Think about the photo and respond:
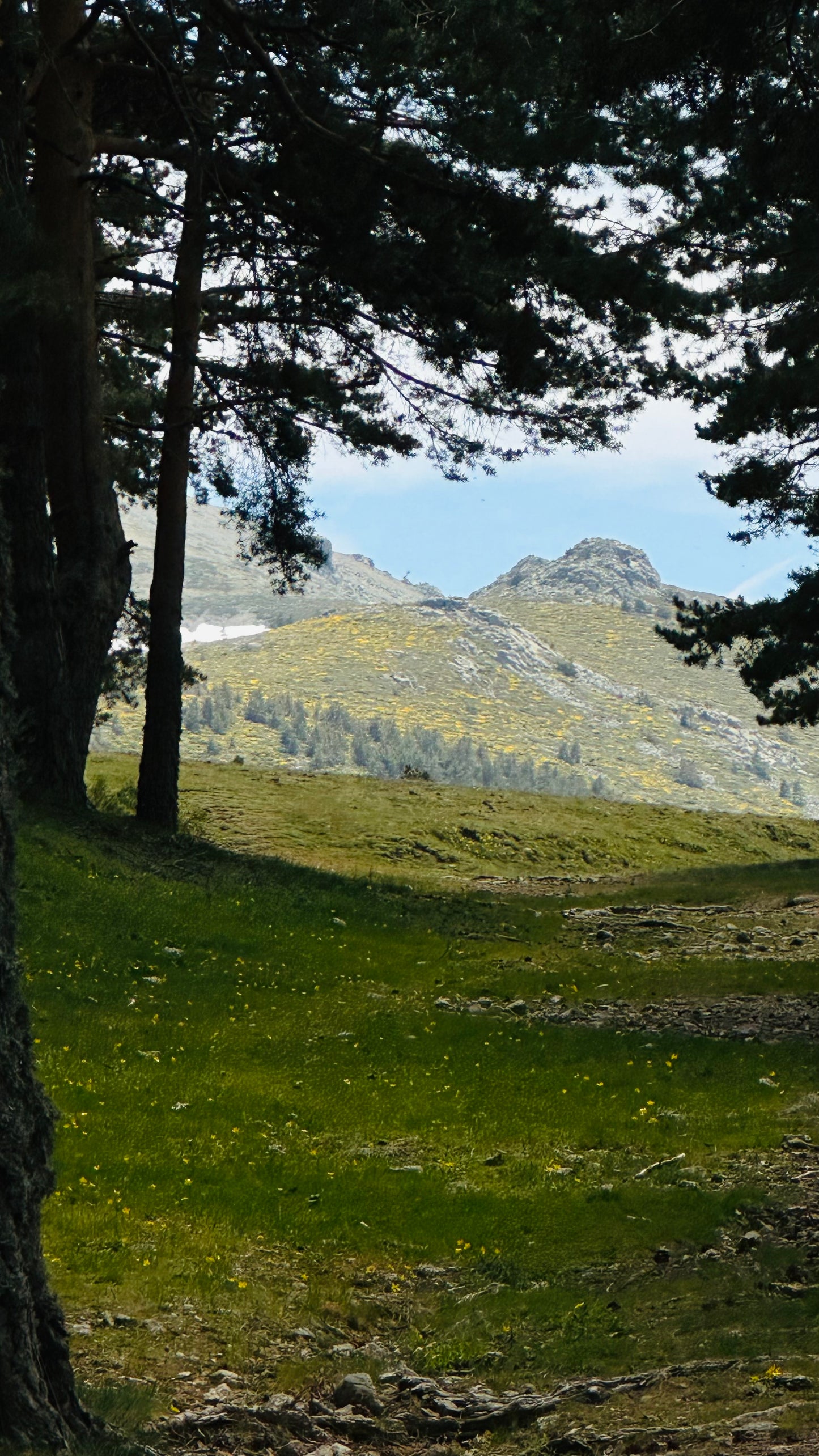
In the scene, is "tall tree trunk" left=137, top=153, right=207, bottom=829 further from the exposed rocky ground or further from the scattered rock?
the scattered rock

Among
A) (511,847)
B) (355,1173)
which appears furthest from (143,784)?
(355,1173)

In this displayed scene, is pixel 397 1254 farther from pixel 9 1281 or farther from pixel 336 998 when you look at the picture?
pixel 336 998

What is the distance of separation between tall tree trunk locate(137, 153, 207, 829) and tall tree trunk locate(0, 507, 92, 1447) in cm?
1918

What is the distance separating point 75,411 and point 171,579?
409cm

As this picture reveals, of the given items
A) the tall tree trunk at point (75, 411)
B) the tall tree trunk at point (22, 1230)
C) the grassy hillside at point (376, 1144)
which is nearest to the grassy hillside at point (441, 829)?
the tall tree trunk at point (75, 411)

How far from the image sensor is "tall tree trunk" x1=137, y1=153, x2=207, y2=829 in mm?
24453

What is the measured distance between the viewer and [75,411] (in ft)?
70.3

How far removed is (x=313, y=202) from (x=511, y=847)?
18053 millimetres

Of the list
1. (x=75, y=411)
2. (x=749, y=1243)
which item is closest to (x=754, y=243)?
(x=75, y=411)

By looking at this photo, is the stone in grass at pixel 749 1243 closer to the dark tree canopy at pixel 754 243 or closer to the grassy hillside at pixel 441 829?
the dark tree canopy at pixel 754 243

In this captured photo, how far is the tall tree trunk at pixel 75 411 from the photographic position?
20906mm

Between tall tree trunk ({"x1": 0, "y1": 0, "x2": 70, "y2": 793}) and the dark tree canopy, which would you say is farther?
tall tree trunk ({"x1": 0, "y1": 0, "x2": 70, "y2": 793})

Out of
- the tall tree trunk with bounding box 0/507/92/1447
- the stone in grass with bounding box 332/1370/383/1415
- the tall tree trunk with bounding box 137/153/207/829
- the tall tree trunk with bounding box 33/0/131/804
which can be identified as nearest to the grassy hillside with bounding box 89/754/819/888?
the tall tree trunk with bounding box 137/153/207/829

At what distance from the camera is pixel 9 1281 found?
4906 millimetres
